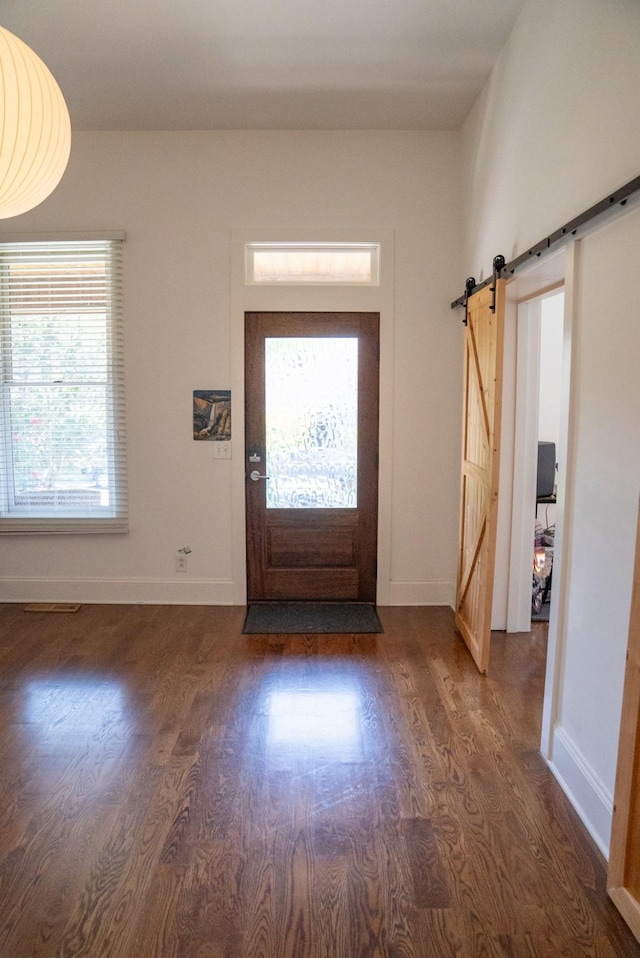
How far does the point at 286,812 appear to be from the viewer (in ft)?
7.78

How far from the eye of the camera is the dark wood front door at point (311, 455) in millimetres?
4523

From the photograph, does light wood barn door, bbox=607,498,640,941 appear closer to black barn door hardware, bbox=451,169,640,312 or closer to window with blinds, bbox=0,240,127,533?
black barn door hardware, bbox=451,169,640,312

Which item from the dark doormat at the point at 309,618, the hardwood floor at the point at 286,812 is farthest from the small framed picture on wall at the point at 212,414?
the hardwood floor at the point at 286,812

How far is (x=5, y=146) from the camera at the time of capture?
1627mm

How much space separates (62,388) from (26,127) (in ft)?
10.2

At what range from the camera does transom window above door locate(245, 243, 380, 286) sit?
177 inches

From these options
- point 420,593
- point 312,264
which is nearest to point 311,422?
point 312,264

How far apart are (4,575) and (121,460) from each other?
3.97 feet

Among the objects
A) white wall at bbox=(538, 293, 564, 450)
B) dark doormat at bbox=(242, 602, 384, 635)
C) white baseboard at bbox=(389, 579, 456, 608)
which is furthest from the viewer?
white wall at bbox=(538, 293, 564, 450)

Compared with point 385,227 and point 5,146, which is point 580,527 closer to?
point 5,146

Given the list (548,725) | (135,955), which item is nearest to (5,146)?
(135,955)

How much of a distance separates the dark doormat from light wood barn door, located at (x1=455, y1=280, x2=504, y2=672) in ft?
2.08

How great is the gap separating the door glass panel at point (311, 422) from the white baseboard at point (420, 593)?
0.68 metres

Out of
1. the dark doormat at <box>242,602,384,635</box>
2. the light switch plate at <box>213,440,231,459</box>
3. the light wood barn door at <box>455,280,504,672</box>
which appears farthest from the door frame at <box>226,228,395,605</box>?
the dark doormat at <box>242,602,384,635</box>
